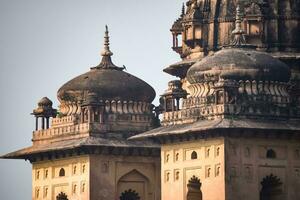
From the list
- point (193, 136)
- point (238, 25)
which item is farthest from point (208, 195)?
point (238, 25)

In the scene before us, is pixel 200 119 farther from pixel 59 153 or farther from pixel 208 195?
pixel 59 153

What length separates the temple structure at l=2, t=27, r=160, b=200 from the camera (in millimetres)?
Result: 63500

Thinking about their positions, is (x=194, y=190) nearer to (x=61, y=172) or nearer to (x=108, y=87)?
(x=108, y=87)

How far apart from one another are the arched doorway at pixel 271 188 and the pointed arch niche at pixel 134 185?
20.1 ft

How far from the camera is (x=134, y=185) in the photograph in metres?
64.1

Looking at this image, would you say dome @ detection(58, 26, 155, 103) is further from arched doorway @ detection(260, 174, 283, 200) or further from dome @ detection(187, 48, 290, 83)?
arched doorway @ detection(260, 174, 283, 200)

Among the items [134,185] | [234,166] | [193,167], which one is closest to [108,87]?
[134,185]

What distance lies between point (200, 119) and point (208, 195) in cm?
241

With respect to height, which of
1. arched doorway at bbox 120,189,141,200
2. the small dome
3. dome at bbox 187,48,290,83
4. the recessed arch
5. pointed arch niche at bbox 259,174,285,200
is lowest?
pointed arch niche at bbox 259,174,285,200

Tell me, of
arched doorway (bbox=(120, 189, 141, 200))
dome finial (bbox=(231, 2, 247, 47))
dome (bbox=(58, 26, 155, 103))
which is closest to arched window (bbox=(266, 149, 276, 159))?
dome finial (bbox=(231, 2, 247, 47))

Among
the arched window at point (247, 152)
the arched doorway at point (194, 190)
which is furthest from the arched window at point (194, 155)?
the arched window at point (247, 152)

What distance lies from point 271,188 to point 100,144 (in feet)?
22.6

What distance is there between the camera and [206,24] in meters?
65.6

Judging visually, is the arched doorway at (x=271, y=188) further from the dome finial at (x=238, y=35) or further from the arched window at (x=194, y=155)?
the dome finial at (x=238, y=35)
